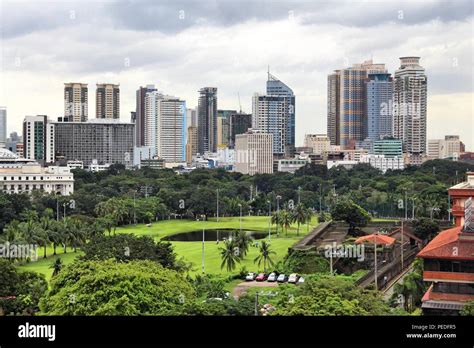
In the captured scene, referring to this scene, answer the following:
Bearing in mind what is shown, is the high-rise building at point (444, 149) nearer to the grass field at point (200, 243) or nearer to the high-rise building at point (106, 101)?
the grass field at point (200, 243)

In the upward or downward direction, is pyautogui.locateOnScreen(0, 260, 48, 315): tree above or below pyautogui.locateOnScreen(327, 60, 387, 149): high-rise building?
below

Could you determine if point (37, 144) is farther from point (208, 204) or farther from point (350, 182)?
point (350, 182)

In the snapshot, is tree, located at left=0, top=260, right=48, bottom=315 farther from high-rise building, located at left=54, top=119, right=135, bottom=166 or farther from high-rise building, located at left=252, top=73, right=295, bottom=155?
high-rise building, located at left=54, top=119, right=135, bottom=166

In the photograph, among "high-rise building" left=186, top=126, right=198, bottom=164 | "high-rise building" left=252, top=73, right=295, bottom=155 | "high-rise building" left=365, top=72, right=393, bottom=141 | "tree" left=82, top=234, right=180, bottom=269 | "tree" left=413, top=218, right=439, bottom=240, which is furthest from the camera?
"high-rise building" left=186, top=126, right=198, bottom=164

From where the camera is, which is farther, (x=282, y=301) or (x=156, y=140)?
(x=156, y=140)

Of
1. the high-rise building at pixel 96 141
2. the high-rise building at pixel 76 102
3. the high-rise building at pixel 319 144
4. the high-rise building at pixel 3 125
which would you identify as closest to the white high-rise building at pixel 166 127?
the high-rise building at pixel 96 141

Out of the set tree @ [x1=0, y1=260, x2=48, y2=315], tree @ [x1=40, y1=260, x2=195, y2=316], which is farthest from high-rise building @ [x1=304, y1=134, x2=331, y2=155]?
tree @ [x1=40, y1=260, x2=195, y2=316]
